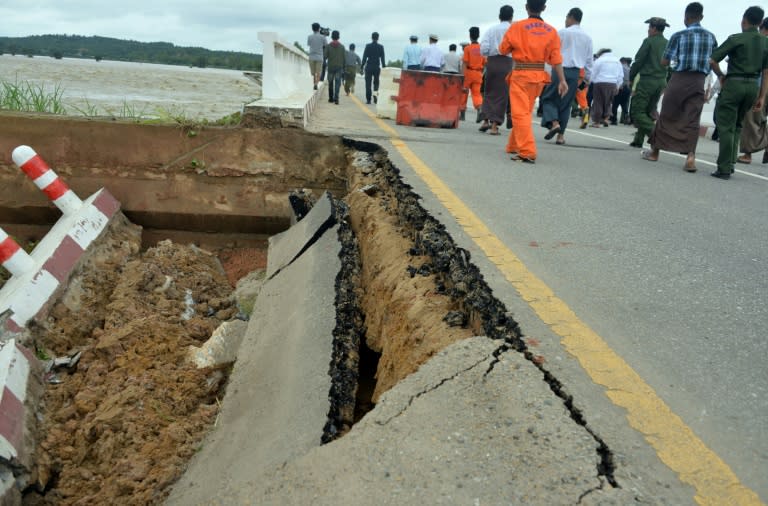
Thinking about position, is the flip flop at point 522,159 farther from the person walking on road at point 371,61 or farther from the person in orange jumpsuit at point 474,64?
the person walking on road at point 371,61

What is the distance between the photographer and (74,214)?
532 centimetres

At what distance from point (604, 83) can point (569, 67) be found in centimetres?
625

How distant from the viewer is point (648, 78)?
9.34 meters

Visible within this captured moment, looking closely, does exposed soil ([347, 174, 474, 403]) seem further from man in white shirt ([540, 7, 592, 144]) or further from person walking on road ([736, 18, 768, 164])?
person walking on road ([736, 18, 768, 164])

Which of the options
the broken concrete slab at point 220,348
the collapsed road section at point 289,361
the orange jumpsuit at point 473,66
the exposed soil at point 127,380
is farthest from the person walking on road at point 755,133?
the broken concrete slab at point 220,348

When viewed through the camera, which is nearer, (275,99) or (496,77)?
(275,99)

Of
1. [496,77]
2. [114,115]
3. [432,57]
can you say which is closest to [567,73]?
[496,77]

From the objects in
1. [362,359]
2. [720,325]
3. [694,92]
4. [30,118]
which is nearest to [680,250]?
[720,325]

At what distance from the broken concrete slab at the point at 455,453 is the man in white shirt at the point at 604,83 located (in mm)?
13781

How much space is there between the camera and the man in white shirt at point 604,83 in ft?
47.5

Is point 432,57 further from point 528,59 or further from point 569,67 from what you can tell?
point 528,59

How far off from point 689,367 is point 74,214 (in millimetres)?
4935

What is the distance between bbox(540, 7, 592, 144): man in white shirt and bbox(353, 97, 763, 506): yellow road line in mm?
5820

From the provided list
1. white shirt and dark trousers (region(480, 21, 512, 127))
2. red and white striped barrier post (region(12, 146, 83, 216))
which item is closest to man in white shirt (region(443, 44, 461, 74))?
white shirt and dark trousers (region(480, 21, 512, 127))
